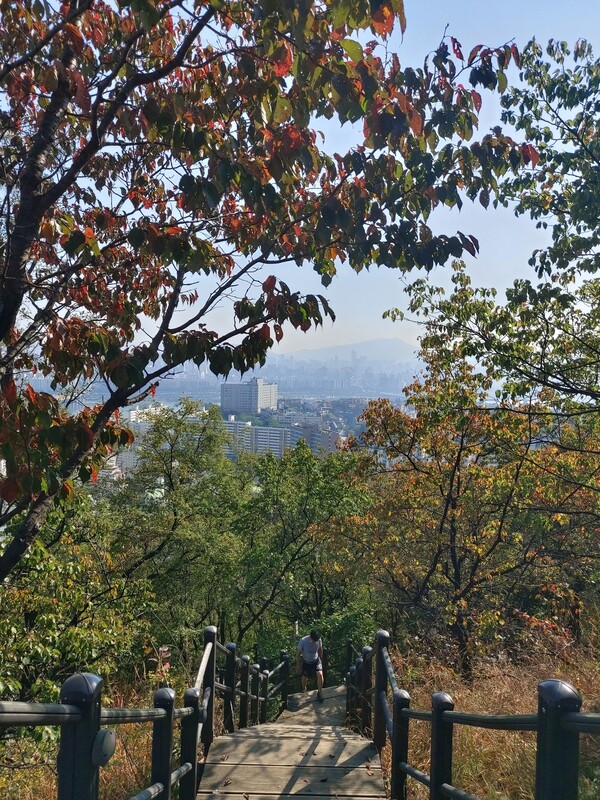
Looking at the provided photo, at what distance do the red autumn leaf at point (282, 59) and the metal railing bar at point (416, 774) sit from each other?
375 centimetres

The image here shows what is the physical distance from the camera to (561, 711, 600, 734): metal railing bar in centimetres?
155

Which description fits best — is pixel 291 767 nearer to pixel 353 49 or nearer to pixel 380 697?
pixel 380 697

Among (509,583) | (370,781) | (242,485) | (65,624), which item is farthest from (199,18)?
(242,485)

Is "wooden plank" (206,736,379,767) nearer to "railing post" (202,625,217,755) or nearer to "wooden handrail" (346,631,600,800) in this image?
"railing post" (202,625,217,755)

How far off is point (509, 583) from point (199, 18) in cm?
1169

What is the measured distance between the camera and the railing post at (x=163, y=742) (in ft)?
9.17

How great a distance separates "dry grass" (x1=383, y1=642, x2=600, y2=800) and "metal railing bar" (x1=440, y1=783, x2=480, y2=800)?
52.0 inches

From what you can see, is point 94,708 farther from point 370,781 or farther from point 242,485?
point 242,485

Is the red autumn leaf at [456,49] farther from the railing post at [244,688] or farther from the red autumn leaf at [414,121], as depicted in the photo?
the railing post at [244,688]

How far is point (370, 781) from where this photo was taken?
4.29 metres

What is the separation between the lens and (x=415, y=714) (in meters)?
3.53

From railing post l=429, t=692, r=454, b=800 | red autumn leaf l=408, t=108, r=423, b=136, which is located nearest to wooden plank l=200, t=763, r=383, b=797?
railing post l=429, t=692, r=454, b=800

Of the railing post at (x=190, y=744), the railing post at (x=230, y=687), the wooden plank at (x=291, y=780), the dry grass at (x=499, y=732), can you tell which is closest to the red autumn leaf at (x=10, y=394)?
the railing post at (x=190, y=744)

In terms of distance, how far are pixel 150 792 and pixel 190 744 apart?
4.68 ft
